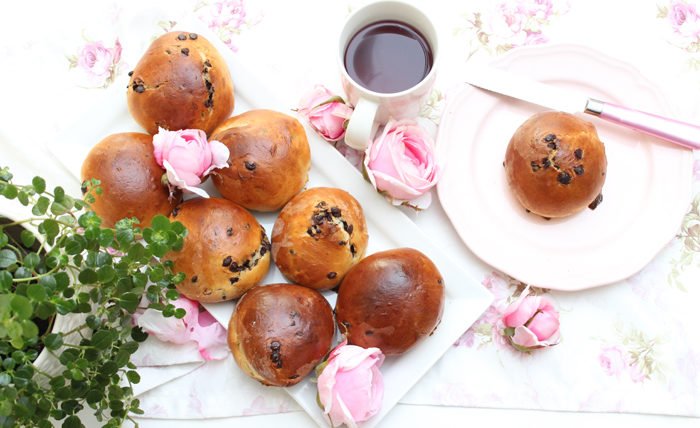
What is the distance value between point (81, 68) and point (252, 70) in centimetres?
35

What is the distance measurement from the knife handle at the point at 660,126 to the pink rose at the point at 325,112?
18.1 inches

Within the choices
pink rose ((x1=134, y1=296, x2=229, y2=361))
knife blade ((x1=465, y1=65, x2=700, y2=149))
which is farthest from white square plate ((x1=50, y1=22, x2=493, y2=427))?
knife blade ((x1=465, y1=65, x2=700, y2=149))

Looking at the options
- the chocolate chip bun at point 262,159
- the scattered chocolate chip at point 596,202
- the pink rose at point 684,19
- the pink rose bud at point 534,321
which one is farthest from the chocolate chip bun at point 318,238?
the pink rose at point 684,19

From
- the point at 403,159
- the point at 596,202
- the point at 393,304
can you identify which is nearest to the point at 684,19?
the point at 596,202

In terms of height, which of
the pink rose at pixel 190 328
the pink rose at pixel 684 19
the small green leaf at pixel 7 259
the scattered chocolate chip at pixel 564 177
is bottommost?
the pink rose at pixel 190 328

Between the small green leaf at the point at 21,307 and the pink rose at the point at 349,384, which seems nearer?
the small green leaf at the point at 21,307

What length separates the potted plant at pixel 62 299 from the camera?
0.60 m

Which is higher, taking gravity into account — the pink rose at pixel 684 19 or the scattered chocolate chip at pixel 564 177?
the pink rose at pixel 684 19

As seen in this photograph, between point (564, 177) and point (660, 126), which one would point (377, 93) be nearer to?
point (564, 177)

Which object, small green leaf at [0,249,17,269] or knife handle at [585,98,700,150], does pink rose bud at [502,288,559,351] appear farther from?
small green leaf at [0,249,17,269]

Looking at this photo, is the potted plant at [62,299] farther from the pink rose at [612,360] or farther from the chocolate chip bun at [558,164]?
the pink rose at [612,360]

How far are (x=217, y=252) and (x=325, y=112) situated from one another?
0.29 meters

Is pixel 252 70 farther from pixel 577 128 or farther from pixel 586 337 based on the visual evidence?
pixel 586 337

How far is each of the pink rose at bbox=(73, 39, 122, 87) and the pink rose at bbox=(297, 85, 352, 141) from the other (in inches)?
15.3
